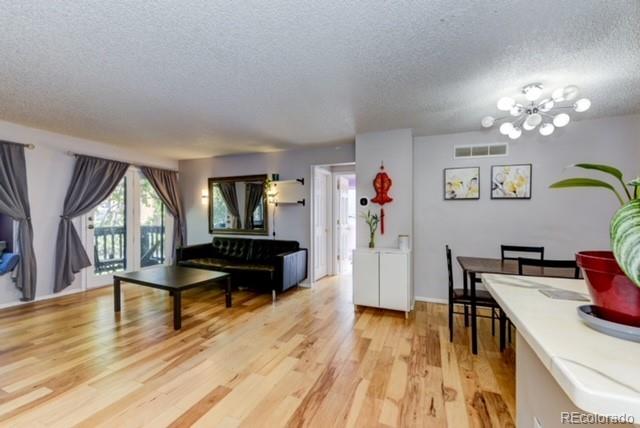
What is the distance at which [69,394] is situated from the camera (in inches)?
80.0

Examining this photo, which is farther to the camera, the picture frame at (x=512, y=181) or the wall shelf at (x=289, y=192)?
Answer: the wall shelf at (x=289, y=192)

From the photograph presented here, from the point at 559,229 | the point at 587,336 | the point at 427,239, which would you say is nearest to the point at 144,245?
the point at 427,239

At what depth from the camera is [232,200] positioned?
5.65 meters

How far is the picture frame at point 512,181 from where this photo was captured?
12.2ft

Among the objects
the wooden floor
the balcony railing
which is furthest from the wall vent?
the balcony railing

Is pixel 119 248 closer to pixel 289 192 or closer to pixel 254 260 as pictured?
pixel 254 260

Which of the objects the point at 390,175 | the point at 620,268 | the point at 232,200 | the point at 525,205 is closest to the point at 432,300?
the point at 525,205

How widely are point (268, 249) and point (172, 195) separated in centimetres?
249

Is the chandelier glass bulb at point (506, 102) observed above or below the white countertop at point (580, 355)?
above

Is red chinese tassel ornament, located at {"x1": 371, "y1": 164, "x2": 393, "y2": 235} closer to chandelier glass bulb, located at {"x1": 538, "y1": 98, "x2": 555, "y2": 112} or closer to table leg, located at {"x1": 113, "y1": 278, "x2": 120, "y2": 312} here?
chandelier glass bulb, located at {"x1": 538, "y1": 98, "x2": 555, "y2": 112}

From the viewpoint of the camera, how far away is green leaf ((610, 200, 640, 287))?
0.61m

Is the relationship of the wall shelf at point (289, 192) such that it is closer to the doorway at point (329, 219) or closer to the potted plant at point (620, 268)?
the doorway at point (329, 219)

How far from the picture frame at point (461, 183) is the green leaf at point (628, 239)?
3.59m

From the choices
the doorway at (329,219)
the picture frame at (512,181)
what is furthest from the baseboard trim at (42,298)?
the picture frame at (512,181)
